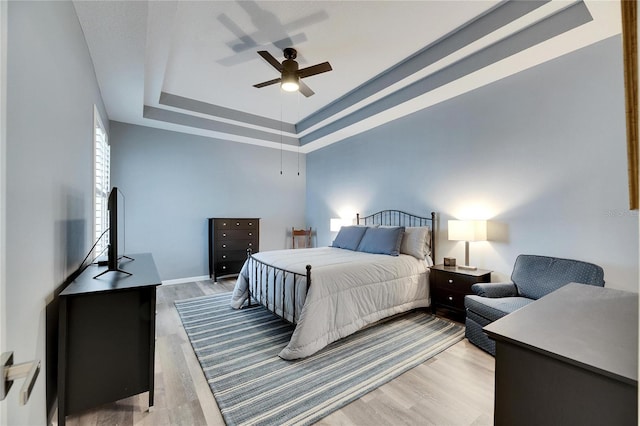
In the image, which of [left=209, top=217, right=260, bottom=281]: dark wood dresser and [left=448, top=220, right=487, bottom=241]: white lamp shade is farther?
[left=209, top=217, right=260, bottom=281]: dark wood dresser

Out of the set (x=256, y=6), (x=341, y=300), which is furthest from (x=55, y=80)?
(x=341, y=300)

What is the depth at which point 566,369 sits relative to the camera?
2.39 ft

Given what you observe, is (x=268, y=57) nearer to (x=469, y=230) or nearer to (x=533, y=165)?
(x=469, y=230)

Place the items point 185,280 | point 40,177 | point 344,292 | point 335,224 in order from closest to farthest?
point 40,177 < point 344,292 < point 185,280 < point 335,224

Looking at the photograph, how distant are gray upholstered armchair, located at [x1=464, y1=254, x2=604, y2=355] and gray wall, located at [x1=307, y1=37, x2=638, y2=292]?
19 centimetres

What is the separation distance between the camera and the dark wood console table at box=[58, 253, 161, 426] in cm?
156

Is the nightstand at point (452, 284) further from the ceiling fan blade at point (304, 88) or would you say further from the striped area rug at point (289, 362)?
the ceiling fan blade at point (304, 88)

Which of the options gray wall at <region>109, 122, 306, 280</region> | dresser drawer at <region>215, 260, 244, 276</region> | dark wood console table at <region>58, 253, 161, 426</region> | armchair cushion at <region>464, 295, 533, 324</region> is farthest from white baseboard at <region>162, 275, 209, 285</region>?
armchair cushion at <region>464, 295, 533, 324</region>

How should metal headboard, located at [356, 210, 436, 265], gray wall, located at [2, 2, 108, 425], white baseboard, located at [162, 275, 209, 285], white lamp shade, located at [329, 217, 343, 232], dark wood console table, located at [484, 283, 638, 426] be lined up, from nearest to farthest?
dark wood console table, located at [484, 283, 638, 426] → gray wall, located at [2, 2, 108, 425] → metal headboard, located at [356, 210, 436, 265] → white baseboard, located at [162, 275, 209, 285] → white lamp shade, located at [329, 217, 343, 232]

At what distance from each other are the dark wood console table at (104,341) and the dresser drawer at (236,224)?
3101 millimetres

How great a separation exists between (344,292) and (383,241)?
126 centimetres

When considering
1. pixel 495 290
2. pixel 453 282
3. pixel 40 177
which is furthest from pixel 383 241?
pixel 40 177

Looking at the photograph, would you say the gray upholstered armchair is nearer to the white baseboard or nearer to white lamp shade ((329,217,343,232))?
white lamp shade ((329,217,343,232))

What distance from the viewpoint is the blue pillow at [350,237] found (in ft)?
13.5
